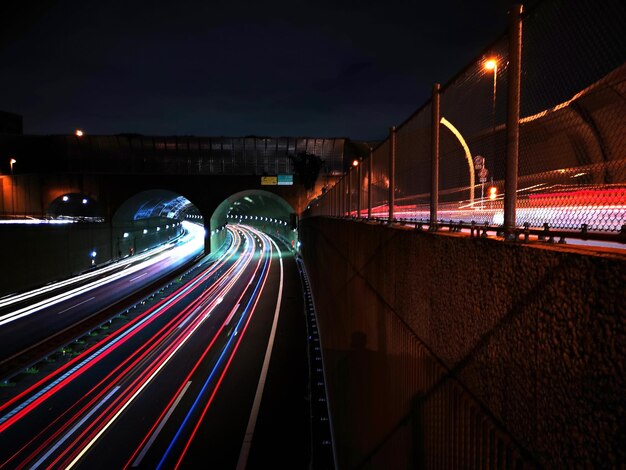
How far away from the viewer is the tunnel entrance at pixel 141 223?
43906 mm

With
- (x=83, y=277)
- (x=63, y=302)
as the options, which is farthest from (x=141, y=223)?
(x=63, y=302)

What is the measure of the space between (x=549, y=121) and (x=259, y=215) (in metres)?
88.6

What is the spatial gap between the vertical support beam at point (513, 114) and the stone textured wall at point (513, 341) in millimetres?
251

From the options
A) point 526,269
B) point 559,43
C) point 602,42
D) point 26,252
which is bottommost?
point 26,252

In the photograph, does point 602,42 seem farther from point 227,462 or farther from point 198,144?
point 198,144

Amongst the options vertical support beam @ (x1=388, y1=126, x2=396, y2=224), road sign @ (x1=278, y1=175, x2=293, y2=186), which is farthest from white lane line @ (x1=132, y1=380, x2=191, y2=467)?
road sign @ (x1=278, y1=175, x2=293, y2=186)

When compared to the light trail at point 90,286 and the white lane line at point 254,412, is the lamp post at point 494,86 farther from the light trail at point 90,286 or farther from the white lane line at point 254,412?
the light trail at point 90,286

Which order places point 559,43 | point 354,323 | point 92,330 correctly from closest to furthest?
point 559,43 < point 354,323 < point 92,330

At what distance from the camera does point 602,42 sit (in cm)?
162

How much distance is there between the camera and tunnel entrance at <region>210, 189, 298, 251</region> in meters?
47.5

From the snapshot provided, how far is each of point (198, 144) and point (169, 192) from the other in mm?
6385

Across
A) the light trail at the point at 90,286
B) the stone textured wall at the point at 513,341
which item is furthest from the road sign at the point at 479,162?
the light trail at the point at 90,286

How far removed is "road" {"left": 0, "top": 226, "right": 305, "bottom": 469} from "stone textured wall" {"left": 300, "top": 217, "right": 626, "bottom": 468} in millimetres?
7595

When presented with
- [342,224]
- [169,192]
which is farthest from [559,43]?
[169,192]
